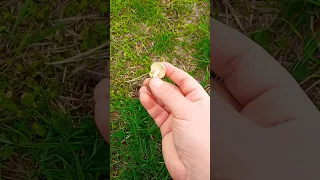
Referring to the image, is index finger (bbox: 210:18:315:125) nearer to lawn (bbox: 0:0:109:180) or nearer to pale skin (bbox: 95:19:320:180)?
pale skin (bbox: 95:19:320:180)

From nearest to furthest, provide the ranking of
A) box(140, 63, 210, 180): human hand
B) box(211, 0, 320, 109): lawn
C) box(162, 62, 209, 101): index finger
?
box(140, 63, 210, 180): human hand
box(162, 62, 209, 101): index finger
box(211, 0, 320, 109): lawn

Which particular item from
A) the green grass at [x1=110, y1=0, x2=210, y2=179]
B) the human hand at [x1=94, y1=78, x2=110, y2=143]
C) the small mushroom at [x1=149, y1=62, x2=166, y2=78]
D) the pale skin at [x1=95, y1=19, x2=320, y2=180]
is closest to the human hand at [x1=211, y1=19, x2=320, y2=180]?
the pale skin at [x1=95, y1=19, x2=320, y2=180]

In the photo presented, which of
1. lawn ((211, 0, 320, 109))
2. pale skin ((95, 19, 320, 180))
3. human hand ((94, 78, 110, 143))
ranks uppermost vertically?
lawn ((211, 0, 320, 109))

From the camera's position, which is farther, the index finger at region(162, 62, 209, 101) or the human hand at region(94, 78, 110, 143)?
the human hand at region(94, 78, 110, 143)

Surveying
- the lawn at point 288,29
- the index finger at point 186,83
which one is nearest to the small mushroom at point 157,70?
the index finger at point 186,83

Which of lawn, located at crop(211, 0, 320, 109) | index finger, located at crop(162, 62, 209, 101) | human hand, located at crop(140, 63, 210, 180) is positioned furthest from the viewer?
lawn, located at crop(211, 0, 320, 109)

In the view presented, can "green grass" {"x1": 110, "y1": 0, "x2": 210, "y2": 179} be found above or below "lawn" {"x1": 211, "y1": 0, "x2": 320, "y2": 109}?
below

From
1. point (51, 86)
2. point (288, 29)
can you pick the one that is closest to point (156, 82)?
point (51, 86)

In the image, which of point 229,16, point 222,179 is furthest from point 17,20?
point 222,179
